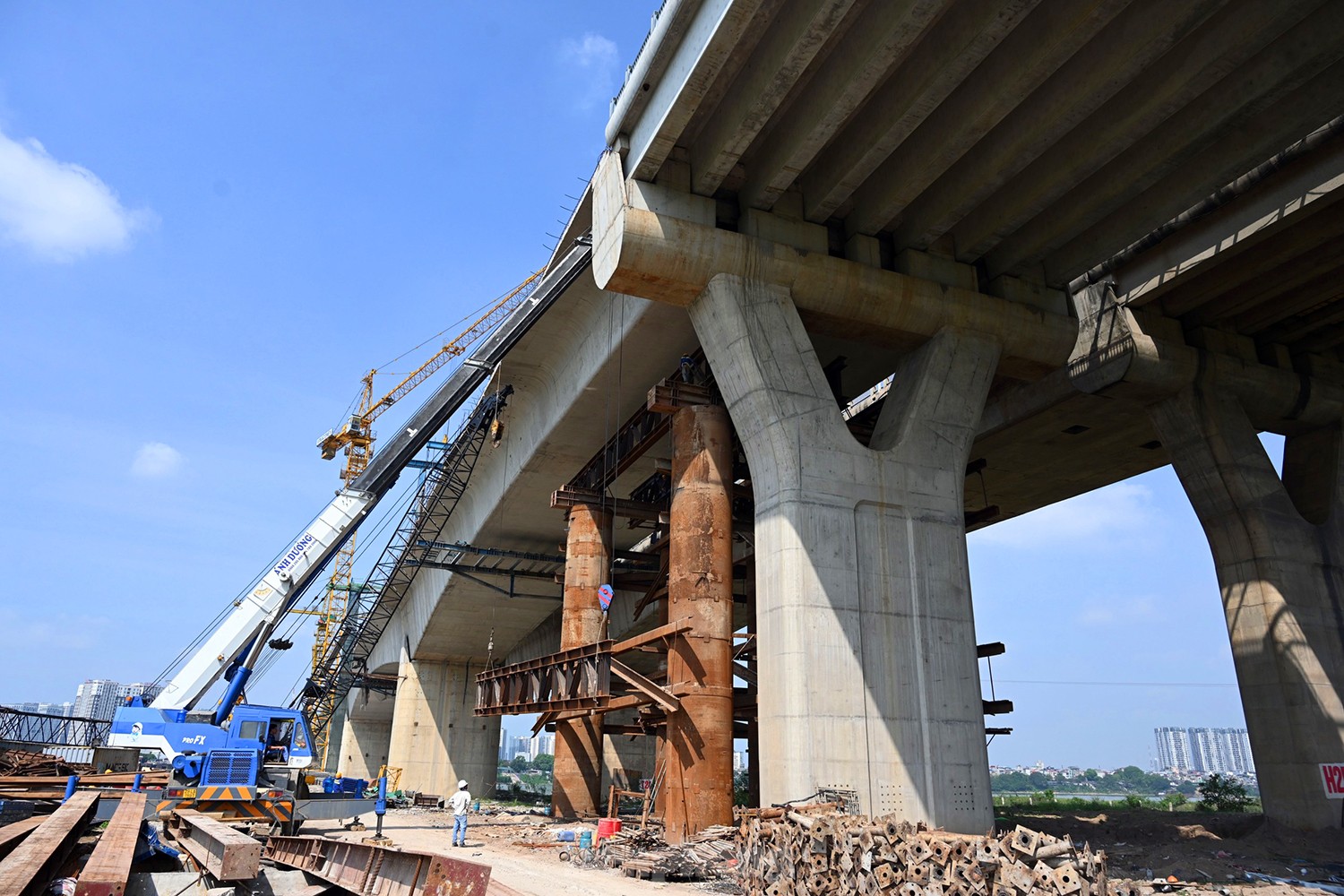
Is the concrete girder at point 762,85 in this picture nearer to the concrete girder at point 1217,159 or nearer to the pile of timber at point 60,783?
the concrete girder at point 1217,159

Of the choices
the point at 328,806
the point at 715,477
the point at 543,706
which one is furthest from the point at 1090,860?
the point at 328,806

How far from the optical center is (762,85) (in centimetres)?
1586

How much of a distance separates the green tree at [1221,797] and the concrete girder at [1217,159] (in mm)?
24094

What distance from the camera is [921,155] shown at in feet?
57.7

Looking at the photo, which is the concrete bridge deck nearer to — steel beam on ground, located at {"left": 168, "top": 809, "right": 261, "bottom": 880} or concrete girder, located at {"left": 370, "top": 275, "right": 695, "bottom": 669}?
concrete girder, located at {"left": 370, "top": 275, "right": 695, "bottom": 669}

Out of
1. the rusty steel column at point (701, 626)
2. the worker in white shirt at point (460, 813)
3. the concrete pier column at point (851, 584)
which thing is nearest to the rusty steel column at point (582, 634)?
the worker in white shirt at point (460, 813)

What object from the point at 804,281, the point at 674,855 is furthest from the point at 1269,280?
the point at 674,855

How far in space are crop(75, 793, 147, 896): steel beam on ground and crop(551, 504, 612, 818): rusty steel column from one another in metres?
12.7

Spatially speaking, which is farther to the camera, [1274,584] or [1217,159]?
[1274,584]

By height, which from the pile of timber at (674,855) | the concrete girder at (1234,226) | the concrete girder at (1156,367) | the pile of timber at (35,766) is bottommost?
the pile of timber at (674,855)

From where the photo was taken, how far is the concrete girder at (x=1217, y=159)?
1628 centimetres

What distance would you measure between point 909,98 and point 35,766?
29828 mm

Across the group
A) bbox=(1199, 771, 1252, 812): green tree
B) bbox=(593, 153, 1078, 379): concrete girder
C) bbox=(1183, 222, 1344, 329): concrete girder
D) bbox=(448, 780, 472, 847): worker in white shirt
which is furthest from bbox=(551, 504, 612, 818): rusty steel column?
bbox=(1199, 771, 1252, 812): green tree

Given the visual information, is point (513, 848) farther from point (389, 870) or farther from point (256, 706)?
point (389, 870)
